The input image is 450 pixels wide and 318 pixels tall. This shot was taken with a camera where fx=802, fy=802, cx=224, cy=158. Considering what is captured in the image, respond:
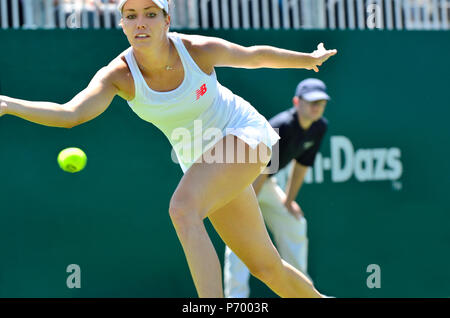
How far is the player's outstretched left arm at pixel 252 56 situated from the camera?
405cm

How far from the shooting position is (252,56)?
162 inches

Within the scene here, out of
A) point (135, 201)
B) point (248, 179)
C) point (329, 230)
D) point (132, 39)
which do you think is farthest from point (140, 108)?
point (329, 230)

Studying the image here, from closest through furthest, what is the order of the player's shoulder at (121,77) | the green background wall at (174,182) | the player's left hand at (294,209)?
the player's shoulder at (121,77), the green background wall at (174,182), the player's left hand at (294,209)

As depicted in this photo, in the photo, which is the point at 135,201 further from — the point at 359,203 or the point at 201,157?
the point at 201,157

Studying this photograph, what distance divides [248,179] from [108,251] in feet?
8.54

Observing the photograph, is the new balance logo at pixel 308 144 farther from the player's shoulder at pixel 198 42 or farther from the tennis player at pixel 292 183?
the player's shoulder at pixel 198 42

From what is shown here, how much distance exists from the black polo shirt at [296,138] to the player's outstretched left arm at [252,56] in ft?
7.15

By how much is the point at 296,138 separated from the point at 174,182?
Answer: 1046mm

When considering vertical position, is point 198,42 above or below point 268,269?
above

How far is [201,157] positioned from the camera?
3.98 m

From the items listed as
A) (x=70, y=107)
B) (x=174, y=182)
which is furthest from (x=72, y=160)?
(x=174, y=182)

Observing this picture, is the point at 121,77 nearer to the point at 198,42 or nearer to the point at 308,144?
the point at 198,42

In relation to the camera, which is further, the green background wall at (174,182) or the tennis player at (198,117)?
the green background wall at (174,182)

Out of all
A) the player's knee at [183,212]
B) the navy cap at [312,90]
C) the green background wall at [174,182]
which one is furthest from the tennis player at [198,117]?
the green background wall at [174,182]
